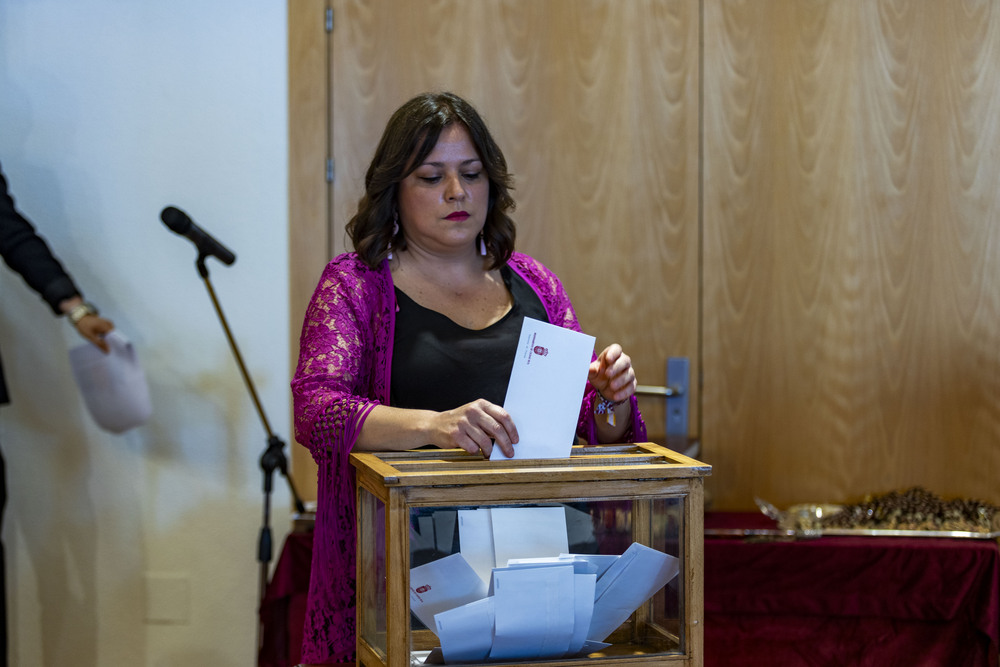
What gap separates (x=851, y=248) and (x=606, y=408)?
1.81 metres

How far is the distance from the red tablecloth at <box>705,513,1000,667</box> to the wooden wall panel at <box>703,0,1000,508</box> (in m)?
0.46

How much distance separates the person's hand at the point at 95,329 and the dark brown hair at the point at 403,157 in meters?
1.32

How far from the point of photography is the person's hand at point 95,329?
2607 millimetres

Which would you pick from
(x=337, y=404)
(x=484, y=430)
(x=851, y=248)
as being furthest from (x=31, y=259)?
(x=851, y=248)

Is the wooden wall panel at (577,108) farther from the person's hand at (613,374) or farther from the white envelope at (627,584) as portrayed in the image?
the white envelope at (627,584)

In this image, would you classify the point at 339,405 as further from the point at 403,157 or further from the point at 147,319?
the point at 147,319

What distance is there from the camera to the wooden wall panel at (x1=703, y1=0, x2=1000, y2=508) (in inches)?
114

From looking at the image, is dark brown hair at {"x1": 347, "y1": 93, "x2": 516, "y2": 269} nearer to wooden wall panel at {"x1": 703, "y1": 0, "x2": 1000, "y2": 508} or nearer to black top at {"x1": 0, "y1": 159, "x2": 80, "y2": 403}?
black top at {"x1": 0, "y1": 159, "x2": 80, "y2": 403}

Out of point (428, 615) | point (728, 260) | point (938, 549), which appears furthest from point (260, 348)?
point (428, 615)

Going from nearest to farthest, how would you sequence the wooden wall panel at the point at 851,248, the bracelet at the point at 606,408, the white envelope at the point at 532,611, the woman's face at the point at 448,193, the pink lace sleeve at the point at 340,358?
Answer: the white envelope at the point at 532,611
the pink lace sleeve at the point at 340,358
the bracelet at the point at 606,408
the woman's face at the point at 448,193
the wooden wall panel at the point at 851,248

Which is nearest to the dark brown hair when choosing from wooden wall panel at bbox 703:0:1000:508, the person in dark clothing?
the person in dark clothing

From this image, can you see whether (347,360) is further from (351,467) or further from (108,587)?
(108,587)

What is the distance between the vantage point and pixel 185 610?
301cm

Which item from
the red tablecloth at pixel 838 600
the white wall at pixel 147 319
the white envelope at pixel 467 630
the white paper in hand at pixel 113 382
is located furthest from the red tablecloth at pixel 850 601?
the white envelope at pixel 467 630
